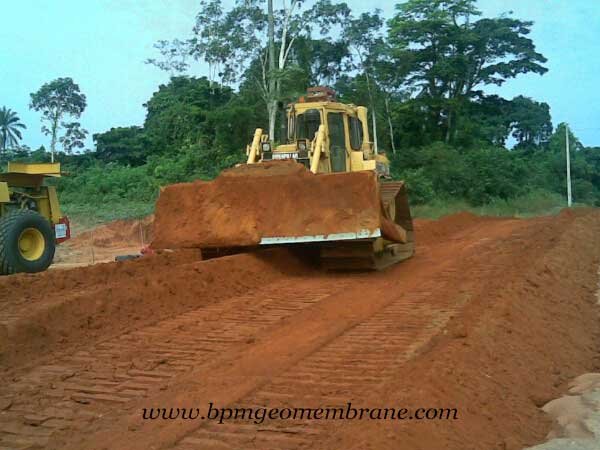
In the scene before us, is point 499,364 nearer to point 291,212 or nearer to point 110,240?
point 291,212

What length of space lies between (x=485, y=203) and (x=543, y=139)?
52.2ft

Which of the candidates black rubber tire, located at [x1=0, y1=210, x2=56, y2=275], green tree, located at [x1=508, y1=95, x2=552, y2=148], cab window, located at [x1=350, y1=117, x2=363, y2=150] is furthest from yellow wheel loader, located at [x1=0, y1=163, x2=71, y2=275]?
green tree, located at [x1=508, y1=95, x2=552, y2=148]

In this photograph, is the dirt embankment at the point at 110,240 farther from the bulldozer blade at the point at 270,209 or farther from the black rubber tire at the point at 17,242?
the bulldozer blade at the point at 270,209

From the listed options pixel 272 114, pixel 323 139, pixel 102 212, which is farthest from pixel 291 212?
pixel 102 212

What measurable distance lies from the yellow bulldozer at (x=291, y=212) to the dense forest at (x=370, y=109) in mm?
14629

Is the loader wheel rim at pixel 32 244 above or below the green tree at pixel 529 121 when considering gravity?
below

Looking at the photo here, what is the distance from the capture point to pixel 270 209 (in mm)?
9430

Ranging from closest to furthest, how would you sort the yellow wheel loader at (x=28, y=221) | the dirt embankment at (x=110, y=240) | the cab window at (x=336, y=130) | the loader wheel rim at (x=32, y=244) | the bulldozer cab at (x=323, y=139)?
1. the yellow wheel loader at (x=28, y=221)
2. the loader wheel rim at (x=32, y=244)
3. the bulldozer cab at (x=323, y=139)
4. the cab window at (x=336, y=130)
5. the dirt embankment at (x=110, y=240)

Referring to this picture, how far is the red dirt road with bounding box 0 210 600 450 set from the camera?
12.7ft

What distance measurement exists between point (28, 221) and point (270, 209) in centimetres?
419

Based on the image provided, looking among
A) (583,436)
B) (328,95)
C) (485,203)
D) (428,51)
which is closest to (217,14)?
(428,51)

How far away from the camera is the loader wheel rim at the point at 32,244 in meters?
10.7

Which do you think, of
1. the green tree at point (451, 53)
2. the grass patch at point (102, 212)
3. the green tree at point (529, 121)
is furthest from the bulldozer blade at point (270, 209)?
the green tree at point (529, 121)

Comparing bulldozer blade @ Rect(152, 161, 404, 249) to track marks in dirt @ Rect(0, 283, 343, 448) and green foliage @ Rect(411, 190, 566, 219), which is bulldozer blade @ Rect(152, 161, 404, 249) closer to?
track marks in dirt @ Rect(0, 283, 343, 448)
